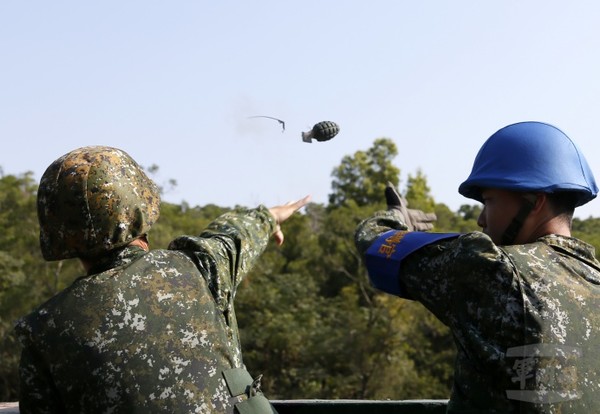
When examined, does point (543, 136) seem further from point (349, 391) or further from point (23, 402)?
point (349, 391)

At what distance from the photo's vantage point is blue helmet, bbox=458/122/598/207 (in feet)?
9.69

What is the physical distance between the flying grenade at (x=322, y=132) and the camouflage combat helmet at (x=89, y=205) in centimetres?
143

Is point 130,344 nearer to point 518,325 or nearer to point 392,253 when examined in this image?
point 392,253

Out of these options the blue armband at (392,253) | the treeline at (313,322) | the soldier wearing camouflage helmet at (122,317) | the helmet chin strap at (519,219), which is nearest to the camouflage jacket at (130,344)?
the soldier wearing camouflage helmet at (122,317)

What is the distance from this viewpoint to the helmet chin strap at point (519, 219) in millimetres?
2979

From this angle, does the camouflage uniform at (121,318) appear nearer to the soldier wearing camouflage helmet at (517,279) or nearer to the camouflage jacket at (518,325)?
the soldier wearing camouflage helmet at (517,279)

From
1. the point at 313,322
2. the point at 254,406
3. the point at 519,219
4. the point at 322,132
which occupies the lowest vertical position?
the point at 313,322

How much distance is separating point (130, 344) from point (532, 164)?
4.46ft

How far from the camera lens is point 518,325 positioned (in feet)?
8.95

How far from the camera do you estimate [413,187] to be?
40688 mm

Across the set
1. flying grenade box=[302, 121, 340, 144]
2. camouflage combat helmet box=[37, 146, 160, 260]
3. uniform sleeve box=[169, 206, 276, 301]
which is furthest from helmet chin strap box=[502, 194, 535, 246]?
flying grenade box=[302, 121, 340, 144]

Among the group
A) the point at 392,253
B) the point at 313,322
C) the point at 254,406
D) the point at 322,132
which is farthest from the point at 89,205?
the point at 313,322

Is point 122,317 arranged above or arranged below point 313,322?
above

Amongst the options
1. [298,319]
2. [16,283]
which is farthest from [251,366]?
[16,283]
